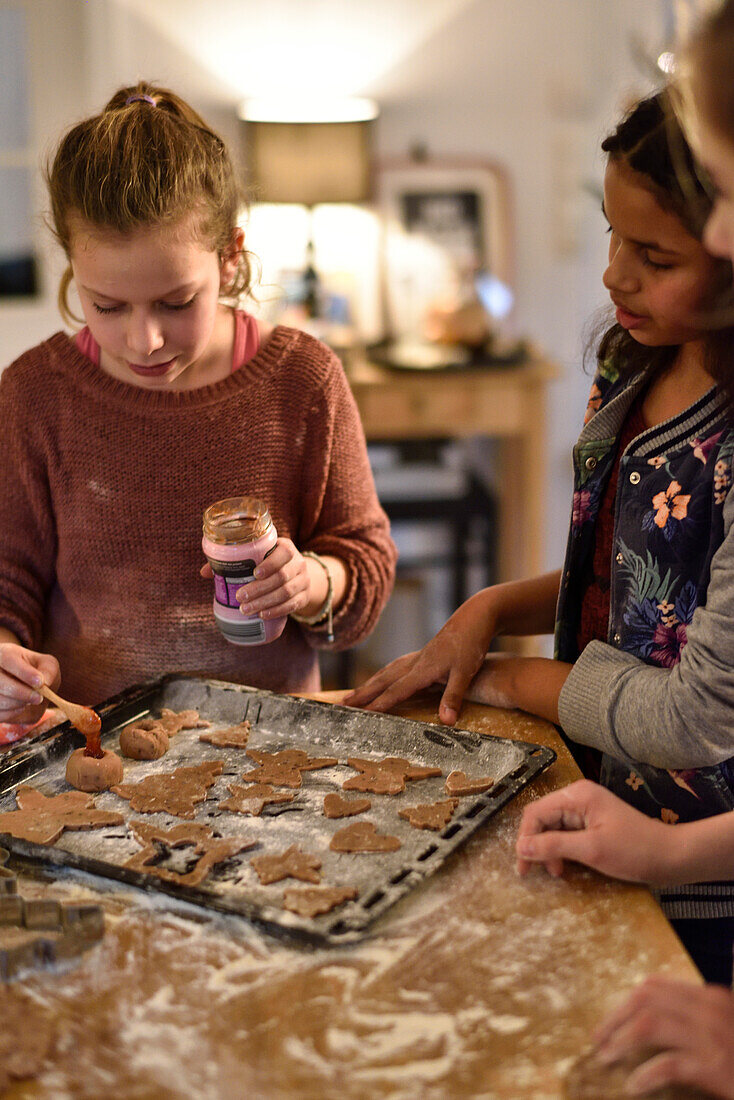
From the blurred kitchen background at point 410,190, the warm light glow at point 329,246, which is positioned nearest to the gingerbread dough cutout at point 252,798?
the blurred kitchen background at point 410,190

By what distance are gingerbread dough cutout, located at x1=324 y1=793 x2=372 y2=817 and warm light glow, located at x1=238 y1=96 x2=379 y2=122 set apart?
2598mm

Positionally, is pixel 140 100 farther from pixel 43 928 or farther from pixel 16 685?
pixel 43 928

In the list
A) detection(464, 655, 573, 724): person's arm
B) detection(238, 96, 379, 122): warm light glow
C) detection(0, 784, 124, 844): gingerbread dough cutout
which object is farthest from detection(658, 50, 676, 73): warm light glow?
detection(238, 96, 379, 122): warm light glow

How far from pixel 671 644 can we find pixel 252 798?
43cm

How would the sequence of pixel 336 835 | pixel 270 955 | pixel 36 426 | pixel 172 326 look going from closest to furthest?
pixel 270 955 < pixel 336 835 < pixel 172 326 < pixel 36 426

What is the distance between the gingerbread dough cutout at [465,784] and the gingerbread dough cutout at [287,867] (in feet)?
0.53

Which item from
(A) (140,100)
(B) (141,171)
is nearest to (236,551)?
(B) (141,171)

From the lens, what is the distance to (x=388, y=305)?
3.46 metres

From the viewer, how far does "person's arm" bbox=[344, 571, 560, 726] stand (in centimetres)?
118

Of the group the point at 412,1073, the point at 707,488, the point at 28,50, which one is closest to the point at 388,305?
the point at 28,50

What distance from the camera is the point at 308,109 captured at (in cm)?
326

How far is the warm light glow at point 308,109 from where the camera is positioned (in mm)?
3158

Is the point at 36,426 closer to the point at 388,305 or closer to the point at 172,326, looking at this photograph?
the point at 172,326

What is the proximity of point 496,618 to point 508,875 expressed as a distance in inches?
16.3
